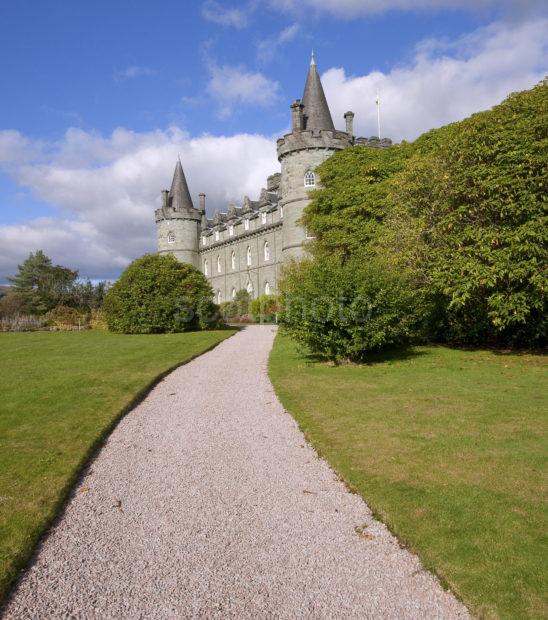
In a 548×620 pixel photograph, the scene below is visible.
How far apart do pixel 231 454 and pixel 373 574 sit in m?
3.25

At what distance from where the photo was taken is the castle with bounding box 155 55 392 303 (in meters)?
35.8

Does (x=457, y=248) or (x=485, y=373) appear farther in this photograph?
(x=457, y=248)

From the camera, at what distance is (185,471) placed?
6.16 metres

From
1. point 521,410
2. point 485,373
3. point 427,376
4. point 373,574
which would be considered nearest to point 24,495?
point 373,574

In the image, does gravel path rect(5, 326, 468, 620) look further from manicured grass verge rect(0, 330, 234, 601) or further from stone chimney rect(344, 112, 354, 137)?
stone chimney rect(344, 112, 354, 137)

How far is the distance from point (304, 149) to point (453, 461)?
3265cm

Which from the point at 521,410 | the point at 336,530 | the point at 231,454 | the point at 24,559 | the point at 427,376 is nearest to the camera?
the point at 24,559

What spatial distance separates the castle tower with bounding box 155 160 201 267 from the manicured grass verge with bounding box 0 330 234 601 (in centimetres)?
4025

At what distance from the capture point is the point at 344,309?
13562 millimetres

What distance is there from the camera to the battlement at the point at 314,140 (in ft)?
116

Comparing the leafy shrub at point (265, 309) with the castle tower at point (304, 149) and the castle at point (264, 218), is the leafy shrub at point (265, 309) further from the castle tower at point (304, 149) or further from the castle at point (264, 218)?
the castle tower at point (304, 149)

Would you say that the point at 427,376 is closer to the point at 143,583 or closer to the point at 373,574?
the point at 373,574

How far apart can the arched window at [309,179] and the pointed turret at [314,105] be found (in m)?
3.49

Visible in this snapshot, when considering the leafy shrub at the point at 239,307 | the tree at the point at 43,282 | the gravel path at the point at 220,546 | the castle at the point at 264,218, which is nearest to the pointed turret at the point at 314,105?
the castle at the point at 264,218
